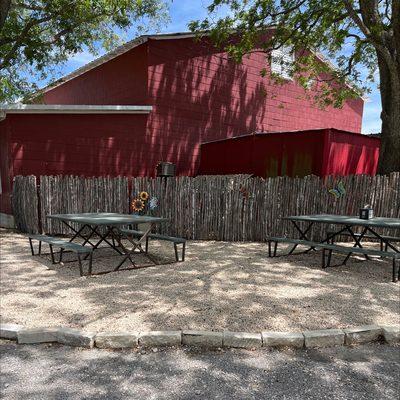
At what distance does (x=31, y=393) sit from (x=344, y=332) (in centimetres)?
280

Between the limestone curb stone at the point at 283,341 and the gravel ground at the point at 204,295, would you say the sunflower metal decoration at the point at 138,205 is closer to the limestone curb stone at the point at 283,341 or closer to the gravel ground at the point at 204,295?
the gravel ground at the point at 204,295

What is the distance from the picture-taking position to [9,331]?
146 inches

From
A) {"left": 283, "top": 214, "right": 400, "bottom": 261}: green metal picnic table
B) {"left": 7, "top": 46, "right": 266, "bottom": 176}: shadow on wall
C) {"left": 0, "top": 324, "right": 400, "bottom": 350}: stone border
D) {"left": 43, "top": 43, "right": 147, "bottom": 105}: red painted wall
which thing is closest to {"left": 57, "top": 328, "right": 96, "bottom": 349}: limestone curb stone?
{"left": 0, "top": 324, "right": 400, "bottom": 350}: stone border

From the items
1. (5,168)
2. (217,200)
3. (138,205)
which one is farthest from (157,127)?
(5,168)

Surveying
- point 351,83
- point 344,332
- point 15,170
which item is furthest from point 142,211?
point 351,83

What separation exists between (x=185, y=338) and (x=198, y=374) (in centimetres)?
56

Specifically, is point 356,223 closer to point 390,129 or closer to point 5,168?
point 390,129

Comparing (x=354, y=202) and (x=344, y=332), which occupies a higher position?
(x=354, y=202)

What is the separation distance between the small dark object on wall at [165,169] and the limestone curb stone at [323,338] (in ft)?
28.5

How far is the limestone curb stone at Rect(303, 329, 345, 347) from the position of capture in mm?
3570

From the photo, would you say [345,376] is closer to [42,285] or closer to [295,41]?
[42,285]

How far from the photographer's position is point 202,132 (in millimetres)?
13367

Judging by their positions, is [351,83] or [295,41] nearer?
[295,41]

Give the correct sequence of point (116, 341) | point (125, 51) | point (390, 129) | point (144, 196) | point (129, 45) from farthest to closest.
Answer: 1. point (125, 51)
2. point (129, 45)
3. point (144, 196)
4. point (390, 129)
5. point (116, 341)
